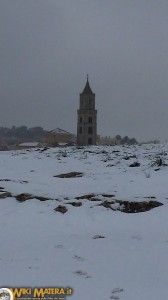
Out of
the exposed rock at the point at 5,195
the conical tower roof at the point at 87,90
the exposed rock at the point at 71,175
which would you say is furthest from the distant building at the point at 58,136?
the exposed rock at the point at 5,195

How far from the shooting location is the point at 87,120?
91.5 metres

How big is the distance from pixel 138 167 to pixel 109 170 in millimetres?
931

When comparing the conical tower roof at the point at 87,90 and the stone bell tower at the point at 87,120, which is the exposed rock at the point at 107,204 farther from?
the conical tower roof at the point at 87,90

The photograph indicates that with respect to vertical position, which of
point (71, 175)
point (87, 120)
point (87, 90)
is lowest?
point (71, 175)

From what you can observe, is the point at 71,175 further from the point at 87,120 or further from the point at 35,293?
the point at 87,120

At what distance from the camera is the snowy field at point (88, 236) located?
4004 millimetres

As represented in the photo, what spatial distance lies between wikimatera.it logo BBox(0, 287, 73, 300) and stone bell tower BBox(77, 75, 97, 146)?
84144 mm

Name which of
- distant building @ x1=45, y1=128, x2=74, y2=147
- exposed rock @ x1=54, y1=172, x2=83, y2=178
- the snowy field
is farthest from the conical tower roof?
the snowy field

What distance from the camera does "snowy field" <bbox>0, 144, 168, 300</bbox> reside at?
158 inches

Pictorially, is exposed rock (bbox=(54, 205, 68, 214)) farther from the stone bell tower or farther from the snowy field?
the stone bell tower

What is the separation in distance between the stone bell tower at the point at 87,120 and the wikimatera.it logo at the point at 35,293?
84144 millimetres

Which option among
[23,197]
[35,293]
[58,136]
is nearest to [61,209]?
[23,197]

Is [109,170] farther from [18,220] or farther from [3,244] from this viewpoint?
[3,244]

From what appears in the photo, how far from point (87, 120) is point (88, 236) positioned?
86404 millimetres
